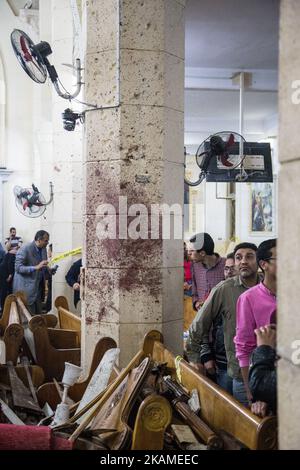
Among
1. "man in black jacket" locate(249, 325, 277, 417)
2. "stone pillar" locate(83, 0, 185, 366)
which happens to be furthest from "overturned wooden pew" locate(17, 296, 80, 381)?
"man in black jacket" locate(249, 325, 277, 417)

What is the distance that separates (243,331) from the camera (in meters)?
3.50

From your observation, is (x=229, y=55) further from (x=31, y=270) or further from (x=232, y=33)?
(x=31, y=270)

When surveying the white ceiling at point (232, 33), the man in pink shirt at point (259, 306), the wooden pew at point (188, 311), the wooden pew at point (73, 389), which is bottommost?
the wooden pew at point (188, 311)

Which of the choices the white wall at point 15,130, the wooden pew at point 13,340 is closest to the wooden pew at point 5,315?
the wooden pew at point 13,340

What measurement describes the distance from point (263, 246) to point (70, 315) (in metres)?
3.47

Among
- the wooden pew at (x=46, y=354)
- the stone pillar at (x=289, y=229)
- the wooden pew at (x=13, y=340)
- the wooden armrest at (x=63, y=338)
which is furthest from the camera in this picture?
the wooden armrest at (x=63, y=338)

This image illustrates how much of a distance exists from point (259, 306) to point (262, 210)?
44.4ft

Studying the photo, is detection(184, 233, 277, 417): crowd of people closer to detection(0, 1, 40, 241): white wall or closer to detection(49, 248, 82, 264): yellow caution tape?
detection(49, 248, 82, 264): yellow caution tape

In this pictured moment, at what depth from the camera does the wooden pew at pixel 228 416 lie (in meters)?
2.37

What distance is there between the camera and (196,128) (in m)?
16.0

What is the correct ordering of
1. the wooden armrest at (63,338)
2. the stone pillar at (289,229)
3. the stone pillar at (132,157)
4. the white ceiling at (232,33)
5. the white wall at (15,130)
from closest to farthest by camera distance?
the stone pillar at (289,229), the stone pillar at (132,157), the wooden armrest at (63,338), the white ceiling at (232,33), the white wall at (15,130)

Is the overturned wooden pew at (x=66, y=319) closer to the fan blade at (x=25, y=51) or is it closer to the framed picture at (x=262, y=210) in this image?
the fan blade at (x=25, y=51)

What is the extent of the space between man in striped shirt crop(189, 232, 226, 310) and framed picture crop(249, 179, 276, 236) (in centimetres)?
1000
